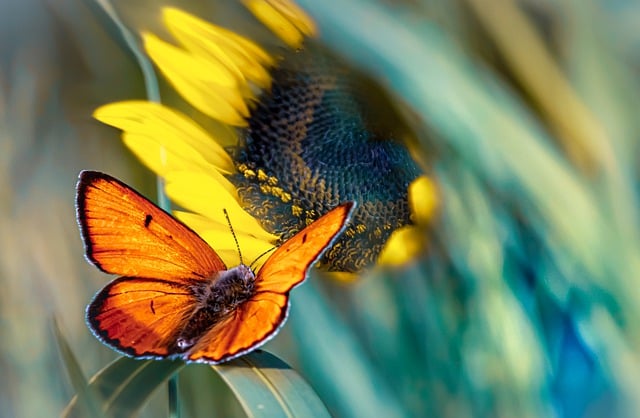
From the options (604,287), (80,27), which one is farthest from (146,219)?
(604,287)

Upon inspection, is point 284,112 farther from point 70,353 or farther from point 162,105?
point 70,353

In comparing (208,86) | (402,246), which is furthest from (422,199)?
(208,86)

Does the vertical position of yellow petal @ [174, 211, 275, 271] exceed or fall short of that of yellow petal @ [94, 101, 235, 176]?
it falls short

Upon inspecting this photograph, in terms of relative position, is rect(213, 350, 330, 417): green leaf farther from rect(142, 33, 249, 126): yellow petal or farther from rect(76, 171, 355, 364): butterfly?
rect(142, 33, 249, 126): yellow petal

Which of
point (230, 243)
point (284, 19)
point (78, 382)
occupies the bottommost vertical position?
point (78, 382)

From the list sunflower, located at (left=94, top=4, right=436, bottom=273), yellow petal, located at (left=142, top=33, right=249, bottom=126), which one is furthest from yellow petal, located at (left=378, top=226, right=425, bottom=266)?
yellow petal, located at (left=142, top=33, right=249, bottom=126)

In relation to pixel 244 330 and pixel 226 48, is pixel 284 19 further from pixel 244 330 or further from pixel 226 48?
pixel 244 330
